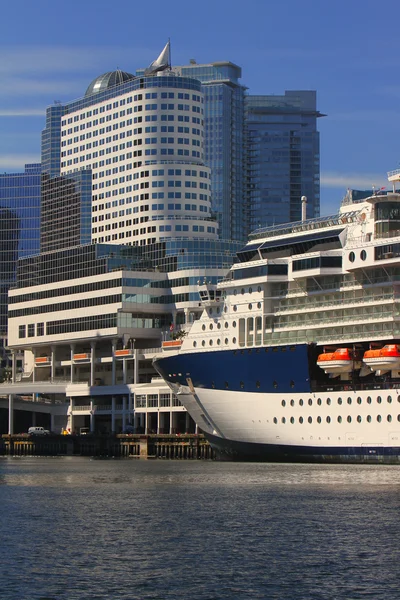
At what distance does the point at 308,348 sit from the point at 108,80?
102m

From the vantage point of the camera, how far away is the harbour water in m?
38.1

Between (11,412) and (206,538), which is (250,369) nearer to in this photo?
(206,538)

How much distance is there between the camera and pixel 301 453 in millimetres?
83938

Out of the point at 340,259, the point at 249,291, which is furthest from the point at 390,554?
the point at 249,291

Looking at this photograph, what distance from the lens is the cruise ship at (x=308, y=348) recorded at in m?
81.2

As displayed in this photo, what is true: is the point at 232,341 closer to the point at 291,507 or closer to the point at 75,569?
the point at 291,507

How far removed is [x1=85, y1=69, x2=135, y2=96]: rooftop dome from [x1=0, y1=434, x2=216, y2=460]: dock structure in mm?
63493

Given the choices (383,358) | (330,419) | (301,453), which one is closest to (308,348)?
(330,419)

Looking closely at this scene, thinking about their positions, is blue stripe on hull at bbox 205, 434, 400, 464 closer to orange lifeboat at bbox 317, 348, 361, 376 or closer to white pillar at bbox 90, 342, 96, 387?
orange lifeboat at bbox 317, 348, 361, 376

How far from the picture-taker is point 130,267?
143 meters

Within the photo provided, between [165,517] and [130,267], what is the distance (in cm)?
8956

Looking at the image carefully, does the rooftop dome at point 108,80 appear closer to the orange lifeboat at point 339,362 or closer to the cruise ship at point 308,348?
the cruise ship at point 308,348

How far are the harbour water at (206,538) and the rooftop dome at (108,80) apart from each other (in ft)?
356

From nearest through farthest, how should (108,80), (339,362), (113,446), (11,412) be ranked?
1. (339,362)
2. (113,446)
3. (11,412)
4. (108,80)
